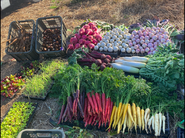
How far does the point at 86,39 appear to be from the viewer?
3889 mm

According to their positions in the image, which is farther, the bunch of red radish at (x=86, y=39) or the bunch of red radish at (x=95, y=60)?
the bunch of red radish at (x=86, y=39)

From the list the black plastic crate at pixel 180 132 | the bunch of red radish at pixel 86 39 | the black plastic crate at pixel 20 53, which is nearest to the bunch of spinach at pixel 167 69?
the black plastic crate at pixel 180 132

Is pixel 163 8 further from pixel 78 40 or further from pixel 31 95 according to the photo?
pixel 31 95

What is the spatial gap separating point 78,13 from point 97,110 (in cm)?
509

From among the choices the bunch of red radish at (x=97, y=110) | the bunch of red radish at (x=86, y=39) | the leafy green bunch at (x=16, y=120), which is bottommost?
the leafy green bunch at (x=16, y=120)

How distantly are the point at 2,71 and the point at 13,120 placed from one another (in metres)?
2.32

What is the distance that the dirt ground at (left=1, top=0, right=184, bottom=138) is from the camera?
340cm

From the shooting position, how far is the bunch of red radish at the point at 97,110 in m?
2.20

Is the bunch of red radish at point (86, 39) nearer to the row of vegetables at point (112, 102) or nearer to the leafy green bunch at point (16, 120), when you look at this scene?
the row of vegetables at point (112, 102)

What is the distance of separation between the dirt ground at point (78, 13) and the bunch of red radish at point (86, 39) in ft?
3.95

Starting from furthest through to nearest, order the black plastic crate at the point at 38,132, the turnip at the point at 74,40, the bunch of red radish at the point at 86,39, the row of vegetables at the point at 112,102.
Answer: the turnip at the point at 74,40 → the bunch of red radish at the point at 86,39 → the row of vegetables at the point at 112,102 → the black plastic crate at the point at 38,132

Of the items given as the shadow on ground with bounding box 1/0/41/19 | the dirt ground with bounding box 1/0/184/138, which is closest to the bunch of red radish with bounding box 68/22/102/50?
the dirt ground with bounding box 1/0/184/138

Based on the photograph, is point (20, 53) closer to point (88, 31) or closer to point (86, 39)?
point (86, 39)

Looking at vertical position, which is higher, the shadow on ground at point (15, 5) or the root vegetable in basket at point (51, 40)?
the shadow on ground at point (15, 5)
